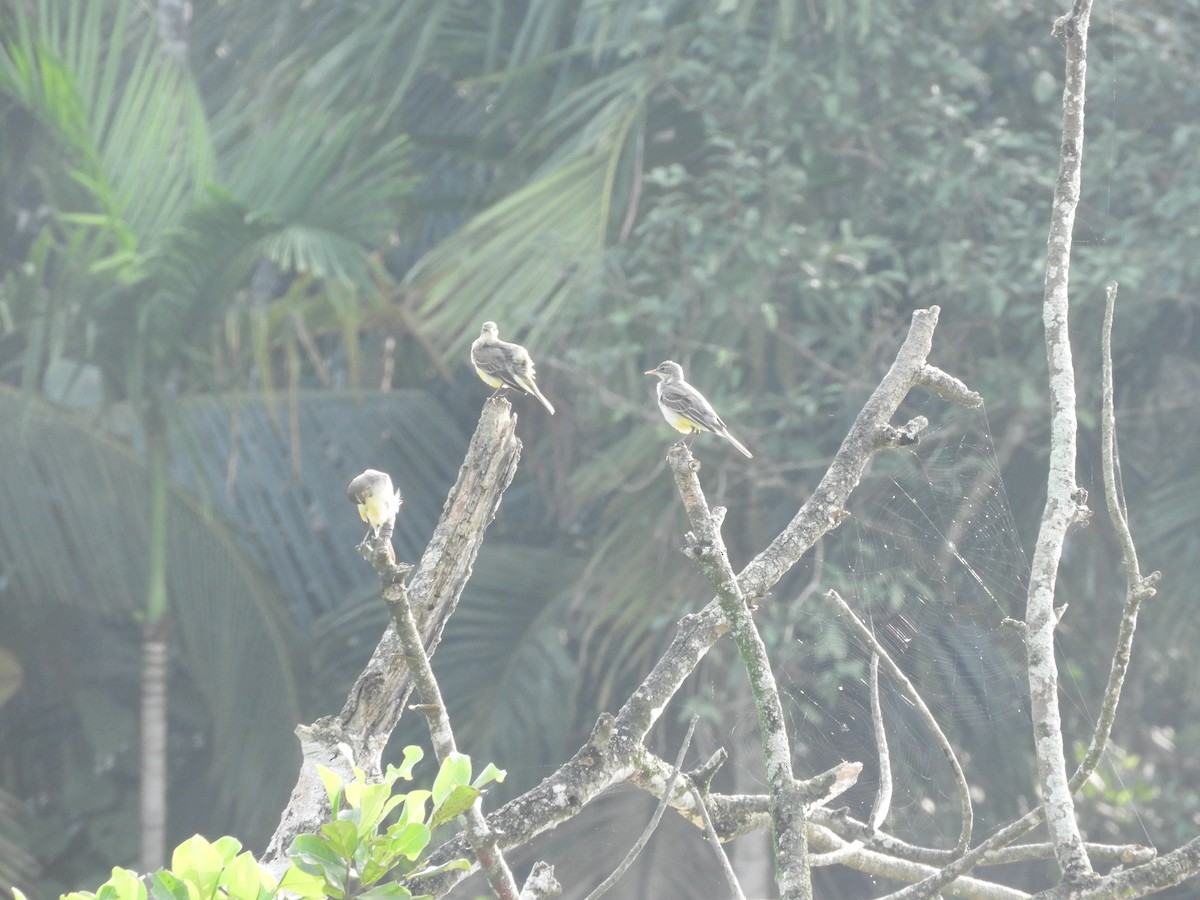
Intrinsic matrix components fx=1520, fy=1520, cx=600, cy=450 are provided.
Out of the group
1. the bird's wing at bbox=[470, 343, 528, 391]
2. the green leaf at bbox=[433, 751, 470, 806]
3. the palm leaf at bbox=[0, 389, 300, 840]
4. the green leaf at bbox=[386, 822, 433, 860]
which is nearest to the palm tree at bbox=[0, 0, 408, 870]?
the palm leaf at bbox=[0, 389, 300, 840]

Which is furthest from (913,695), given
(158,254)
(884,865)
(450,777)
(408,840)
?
(158,254)

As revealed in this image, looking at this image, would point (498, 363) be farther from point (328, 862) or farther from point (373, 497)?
point (328, 862)

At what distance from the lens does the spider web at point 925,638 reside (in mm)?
4047

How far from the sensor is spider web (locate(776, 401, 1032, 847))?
13.3 ft

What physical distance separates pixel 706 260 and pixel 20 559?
3.96 meters

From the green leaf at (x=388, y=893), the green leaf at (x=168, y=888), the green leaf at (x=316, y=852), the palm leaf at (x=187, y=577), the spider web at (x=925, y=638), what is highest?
the green leaf at (x=316, y=852)

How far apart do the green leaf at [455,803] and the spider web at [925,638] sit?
135cm

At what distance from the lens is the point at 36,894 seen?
7883 millimetres

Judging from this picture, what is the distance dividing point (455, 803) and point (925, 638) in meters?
2.49

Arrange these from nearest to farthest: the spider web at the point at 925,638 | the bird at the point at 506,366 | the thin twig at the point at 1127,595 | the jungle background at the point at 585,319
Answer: the thin twig at the point at 1127,595, the spider web at the point at 925,638, the bird at the point at 506,366, the jungle background at the point at 585,319

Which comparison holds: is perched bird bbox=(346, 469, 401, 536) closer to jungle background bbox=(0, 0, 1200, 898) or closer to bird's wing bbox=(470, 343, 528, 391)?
bird's wing bbox=(470, 343, 528, 391)

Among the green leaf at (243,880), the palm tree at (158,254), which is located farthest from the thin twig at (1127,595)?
the palm tree at (158,254)

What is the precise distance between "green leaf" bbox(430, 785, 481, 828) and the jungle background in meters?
3.92

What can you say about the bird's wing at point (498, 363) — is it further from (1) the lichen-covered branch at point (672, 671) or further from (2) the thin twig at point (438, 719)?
(2) the thin twig at point (438, 719)
